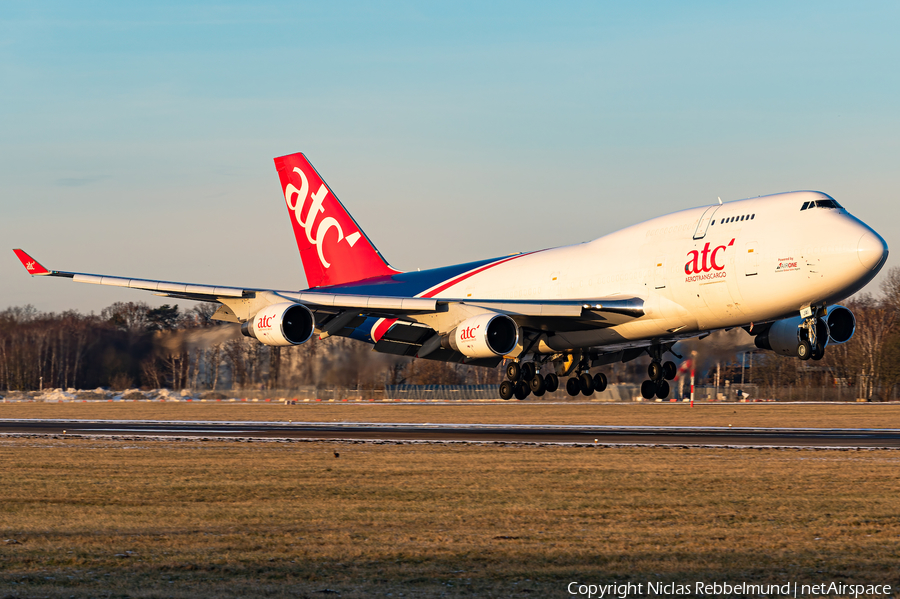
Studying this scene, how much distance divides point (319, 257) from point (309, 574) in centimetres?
3987

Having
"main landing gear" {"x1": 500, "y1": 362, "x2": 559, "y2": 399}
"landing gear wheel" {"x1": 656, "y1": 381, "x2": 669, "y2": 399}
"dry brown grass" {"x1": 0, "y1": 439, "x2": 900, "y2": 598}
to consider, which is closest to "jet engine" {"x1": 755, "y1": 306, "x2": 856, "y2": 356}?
"landing gear wheel" {"x1": 656, "y1": 381, "x2": 669, "y2": 399}

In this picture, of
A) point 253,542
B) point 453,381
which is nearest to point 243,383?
point 453,381

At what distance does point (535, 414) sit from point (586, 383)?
24349mm

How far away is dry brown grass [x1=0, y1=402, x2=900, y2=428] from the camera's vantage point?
58031 millimetres

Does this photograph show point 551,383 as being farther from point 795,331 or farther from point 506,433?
point 795,331

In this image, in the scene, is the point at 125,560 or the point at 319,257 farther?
the point at 319,257

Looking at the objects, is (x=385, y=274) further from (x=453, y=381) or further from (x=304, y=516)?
(x=453, y=381)

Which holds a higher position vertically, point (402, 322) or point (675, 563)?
point (402, 322)

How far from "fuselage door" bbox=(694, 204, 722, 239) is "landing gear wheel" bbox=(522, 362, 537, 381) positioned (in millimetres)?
10462

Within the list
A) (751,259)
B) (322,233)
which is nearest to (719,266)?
(751,259)

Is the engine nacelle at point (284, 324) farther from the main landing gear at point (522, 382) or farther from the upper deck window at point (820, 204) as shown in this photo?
the upper deck window at point (820, 204)

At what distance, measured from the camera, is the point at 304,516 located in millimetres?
19172

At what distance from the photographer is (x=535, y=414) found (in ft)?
221

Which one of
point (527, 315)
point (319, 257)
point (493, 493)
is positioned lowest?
point (493, 493)
